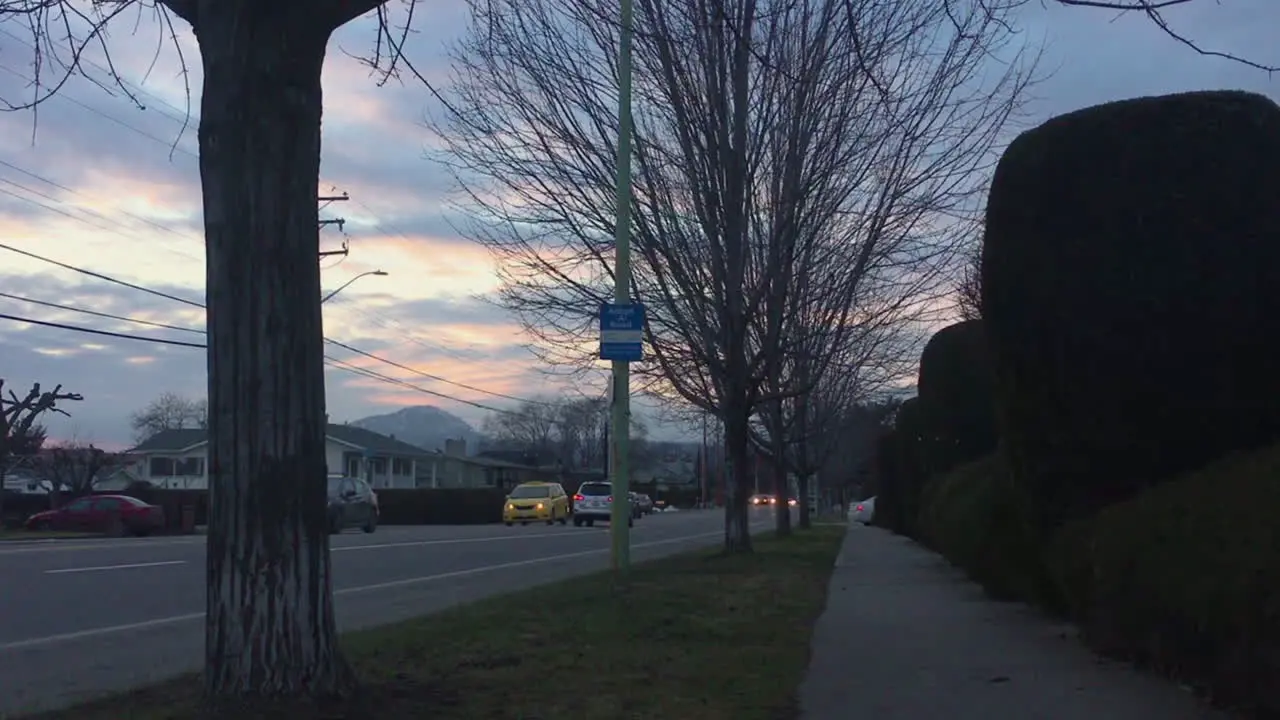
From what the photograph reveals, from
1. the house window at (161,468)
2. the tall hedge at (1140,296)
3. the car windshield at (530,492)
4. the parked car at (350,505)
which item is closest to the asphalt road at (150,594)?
the tall hedge at (1140,296)

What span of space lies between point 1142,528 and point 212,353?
4718mm

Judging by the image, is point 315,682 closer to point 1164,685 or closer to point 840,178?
point 1164,685

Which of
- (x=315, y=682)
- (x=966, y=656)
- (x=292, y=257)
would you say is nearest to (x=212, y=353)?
(x=292, y=257)

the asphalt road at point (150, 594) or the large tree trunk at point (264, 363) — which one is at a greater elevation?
the large tree trunk at point (264, 363)

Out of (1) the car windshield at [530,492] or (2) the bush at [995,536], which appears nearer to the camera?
(2) the bush at [995,536]

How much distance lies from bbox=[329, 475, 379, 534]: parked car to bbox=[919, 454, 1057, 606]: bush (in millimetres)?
23040

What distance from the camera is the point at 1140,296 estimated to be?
27.9ft

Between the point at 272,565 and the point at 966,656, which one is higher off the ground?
the point at 272,565

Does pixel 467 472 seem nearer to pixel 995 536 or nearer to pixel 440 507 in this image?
pixel 440 507

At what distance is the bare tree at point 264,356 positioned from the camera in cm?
578

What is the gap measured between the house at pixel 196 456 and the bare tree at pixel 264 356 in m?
66.2

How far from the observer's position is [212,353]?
5.95 m

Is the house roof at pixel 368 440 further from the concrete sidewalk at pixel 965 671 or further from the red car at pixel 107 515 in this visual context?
the concrete sidewalk at pixel 965 671

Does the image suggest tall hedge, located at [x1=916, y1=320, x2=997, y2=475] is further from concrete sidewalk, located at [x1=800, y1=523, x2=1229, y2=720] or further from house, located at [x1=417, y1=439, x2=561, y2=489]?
house, located at [x1=417, y1=439, x2=561, y2=489]
